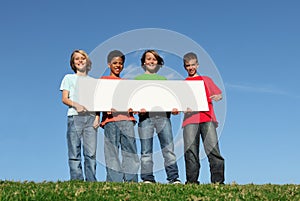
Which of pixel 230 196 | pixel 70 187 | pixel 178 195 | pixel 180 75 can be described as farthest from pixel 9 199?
pixel 180 75

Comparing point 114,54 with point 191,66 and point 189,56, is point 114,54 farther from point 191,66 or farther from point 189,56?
point 191,66

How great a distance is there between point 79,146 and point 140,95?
1574 millimetres

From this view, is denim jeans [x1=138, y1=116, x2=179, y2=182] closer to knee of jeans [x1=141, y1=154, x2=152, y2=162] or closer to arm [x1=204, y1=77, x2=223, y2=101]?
knee of jeans [x1=141, y1=154, x2=152, y2=162]

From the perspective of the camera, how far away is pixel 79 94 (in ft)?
34.3

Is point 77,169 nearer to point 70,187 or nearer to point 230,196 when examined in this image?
point 70,187

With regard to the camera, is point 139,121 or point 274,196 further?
point 139,121

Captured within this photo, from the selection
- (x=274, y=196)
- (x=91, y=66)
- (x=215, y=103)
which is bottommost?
(x=274, y=196)

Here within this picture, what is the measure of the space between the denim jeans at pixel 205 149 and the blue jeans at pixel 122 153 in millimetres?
1078

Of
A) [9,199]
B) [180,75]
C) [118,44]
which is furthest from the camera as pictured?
[180,75]

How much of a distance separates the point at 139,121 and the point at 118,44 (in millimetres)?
1601

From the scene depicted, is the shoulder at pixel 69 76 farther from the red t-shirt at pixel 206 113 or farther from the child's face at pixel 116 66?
the red t-shirt at pixel 206 113

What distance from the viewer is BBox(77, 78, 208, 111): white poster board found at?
10406mm

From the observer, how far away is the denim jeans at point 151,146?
1021 centimetres

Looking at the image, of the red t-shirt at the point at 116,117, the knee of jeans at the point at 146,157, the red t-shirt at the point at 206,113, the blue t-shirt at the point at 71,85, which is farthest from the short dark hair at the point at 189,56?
the knee of jeans at the point at 146,157
